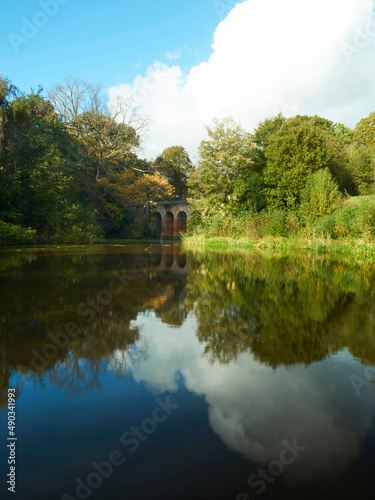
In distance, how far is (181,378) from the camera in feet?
9.17

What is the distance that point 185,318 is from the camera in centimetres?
473

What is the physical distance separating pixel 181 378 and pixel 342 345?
188 centimetres

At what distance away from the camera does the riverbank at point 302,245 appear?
51.9ft

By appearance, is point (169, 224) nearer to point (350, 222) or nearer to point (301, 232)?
point (301, 232)

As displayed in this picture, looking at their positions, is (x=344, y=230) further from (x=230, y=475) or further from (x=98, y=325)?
(x=230, y=475)

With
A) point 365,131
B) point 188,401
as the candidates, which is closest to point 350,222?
point 188,401

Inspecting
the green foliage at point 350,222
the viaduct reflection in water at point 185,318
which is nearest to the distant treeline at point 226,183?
the green foliage at point 350,222

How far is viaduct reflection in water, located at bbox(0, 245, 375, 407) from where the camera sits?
3.14 metres

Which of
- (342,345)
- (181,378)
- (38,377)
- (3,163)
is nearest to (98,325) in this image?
(38,377)

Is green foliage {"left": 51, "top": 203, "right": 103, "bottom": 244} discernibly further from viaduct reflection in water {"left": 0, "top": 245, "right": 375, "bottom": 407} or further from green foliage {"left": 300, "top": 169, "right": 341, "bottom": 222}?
viaduct reflection in water {"left": 0, "top": 245, "right": 375, "bottom": 407}

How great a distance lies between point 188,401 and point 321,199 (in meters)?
20.6

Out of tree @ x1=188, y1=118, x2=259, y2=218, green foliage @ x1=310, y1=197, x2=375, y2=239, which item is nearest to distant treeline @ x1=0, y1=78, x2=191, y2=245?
tree @ x1=188, y1=118, x2=259, y2=218

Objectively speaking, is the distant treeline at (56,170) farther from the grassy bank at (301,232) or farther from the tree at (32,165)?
the grassy bank at (301,232)

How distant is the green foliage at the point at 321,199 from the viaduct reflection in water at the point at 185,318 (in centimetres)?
1369
